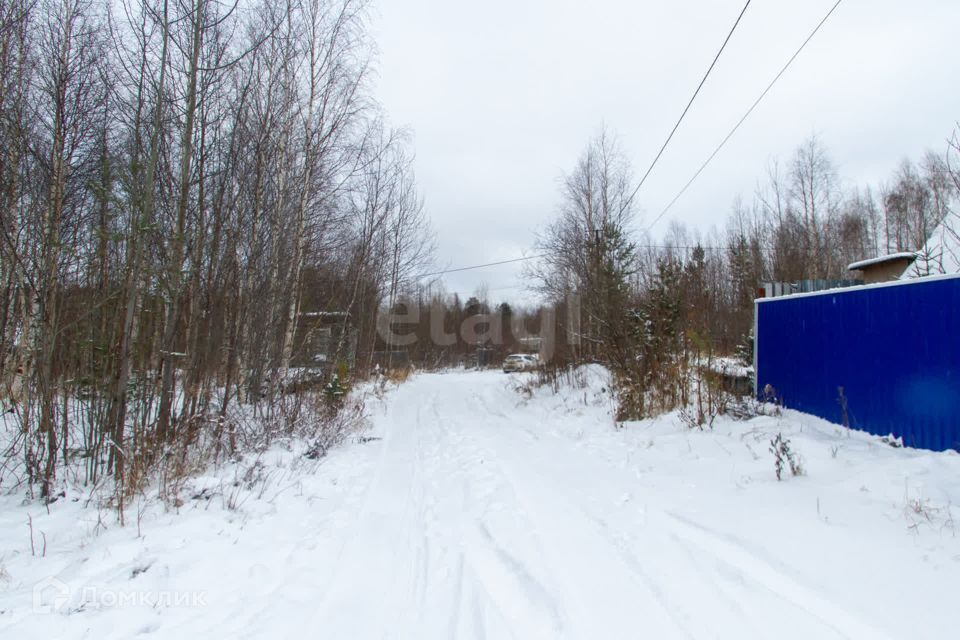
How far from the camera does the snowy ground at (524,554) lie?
237cm

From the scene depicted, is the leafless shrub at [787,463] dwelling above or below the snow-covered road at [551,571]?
above

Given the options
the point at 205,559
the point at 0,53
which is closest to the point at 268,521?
the point at 205,559

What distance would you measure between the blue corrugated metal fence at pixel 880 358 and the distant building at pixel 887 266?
7115mm

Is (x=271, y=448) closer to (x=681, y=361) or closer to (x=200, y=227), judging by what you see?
(x=200, y=227)

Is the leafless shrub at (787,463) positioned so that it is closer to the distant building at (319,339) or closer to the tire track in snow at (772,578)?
the tire track in snow at (772,578)

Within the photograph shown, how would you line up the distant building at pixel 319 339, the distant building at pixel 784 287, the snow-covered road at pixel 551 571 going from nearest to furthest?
the snow-covered road at pixel 551 571
the distant building at pixel 784 287
the distant building at pixel 319 339

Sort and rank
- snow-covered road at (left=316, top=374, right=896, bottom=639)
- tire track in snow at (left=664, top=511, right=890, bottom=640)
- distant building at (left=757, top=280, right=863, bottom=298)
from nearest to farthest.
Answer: tire track in snow at (left=664, top=511, right=890, bottom=640)
snow-covered road at (left=316, top=374, right=896, bottom=639)
distant building at (left=757, top=280, right=863, bottom=298)

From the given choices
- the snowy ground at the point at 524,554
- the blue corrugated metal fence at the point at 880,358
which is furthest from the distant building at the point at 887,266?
the snowy ground at the point at 524,554

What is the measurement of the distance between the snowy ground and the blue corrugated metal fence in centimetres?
37

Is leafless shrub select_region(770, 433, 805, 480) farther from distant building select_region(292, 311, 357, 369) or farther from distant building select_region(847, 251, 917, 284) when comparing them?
distant building select_region(847, 251, 917, 284)

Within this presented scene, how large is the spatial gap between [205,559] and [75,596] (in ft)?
2.27

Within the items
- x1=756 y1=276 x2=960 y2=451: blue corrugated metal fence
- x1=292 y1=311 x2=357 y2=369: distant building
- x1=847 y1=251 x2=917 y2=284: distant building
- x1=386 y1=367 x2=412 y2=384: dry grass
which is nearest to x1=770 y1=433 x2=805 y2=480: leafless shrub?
x1=756 y1=276 x2=960 y2=451: blue corrugated metal fence

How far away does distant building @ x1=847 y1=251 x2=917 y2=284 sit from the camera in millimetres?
11422

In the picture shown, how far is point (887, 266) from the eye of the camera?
12.2 m
